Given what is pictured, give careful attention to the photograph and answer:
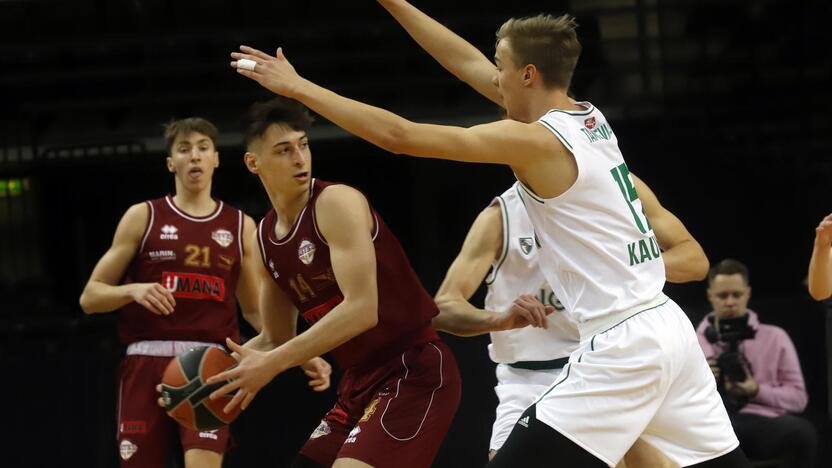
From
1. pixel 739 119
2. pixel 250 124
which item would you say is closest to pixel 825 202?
pixel 739 119

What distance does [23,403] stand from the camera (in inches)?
289

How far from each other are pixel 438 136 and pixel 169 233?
123 inches

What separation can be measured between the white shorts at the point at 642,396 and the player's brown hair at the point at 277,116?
1.44 m

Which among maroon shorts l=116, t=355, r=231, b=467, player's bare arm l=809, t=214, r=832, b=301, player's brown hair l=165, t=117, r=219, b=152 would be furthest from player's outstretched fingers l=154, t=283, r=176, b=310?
player's bare arm l=809, t=214, r=832, b=301

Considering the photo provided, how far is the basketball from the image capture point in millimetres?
3865

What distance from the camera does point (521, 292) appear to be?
4.56 metres

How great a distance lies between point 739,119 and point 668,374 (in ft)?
18.3

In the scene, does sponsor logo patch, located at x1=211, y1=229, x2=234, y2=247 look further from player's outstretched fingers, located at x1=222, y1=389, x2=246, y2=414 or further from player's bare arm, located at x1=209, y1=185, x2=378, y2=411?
player's outstretched fingers, located at x1=222, y1=389, x2=246, y2=414

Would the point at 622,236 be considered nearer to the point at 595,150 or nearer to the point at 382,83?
the point at 595,150

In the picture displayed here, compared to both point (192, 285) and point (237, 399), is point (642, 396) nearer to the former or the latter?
point (237, 399)

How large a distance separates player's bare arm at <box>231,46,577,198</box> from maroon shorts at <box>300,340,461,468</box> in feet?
3.07

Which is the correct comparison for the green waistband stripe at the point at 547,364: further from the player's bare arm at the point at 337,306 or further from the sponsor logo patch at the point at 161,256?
the sponsor logo patch at the point at 161,256

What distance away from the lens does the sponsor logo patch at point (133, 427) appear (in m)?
5.68

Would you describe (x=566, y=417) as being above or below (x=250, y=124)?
below
